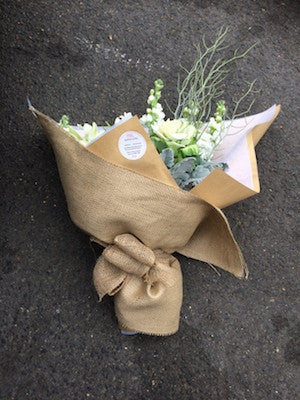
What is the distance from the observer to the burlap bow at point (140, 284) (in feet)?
5.39

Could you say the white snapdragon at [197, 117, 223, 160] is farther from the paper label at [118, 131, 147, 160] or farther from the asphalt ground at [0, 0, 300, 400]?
the asphalt ground at [0, 0, 300, 400]

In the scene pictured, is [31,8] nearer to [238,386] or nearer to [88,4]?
[88,4]

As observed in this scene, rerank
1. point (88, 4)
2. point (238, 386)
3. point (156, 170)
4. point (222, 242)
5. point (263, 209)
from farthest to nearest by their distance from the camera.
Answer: point (88, 4)
point (263, 209)
point (238, 386)
point (222, 242)
point (156, 170)

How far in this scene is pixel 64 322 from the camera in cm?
182

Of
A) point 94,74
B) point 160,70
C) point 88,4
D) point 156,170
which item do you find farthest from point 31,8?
point 156,170

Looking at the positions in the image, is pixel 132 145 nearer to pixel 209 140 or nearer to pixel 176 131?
pixel 176 131

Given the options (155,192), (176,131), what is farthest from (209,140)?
(155,192)

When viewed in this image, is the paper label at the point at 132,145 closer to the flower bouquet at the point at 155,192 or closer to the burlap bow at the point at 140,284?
the flower bouquet at the point at 155,192

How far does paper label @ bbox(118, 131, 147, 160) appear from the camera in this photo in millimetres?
1473

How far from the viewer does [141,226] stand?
1.60 metres

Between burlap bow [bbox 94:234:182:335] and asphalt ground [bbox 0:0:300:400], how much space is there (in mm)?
114

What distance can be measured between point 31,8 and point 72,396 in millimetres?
1492

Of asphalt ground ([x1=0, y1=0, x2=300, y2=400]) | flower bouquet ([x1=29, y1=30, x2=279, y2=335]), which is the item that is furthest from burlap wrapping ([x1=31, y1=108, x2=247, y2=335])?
asphalt ground ([x1=0, y1=0, x2=300, y2=400])

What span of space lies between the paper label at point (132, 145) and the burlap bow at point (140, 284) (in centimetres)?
28
